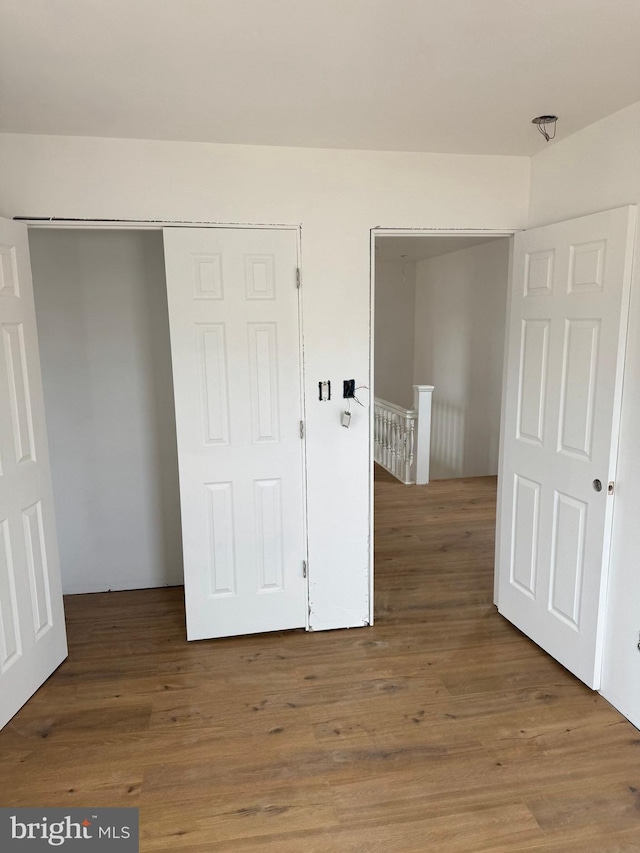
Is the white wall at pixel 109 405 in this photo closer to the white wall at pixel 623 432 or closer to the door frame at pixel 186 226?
the door frame at pixel 186 226

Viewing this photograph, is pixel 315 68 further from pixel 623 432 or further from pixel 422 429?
pixel 422 429

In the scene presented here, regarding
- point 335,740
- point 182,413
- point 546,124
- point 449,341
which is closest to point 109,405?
point 182,413

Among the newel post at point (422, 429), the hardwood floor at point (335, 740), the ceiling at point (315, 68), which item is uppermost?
the ceiling at point (315, 68)

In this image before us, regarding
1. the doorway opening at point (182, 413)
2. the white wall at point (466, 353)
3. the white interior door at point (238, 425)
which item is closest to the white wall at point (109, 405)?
the doorway opening at point (182, 413)

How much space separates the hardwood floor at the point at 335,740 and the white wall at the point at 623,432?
8.2 inches

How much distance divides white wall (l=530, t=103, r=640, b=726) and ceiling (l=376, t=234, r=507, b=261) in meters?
3.15

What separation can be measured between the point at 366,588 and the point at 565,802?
4.45ft

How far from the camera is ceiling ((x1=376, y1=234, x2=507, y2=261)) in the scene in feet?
19.1

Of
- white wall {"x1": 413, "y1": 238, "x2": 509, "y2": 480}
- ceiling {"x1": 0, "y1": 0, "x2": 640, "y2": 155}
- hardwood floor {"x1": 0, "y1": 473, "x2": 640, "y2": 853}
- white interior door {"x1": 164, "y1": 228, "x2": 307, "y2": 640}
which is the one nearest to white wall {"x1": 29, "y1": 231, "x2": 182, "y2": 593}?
hardwood floor {"x1": 0, "y1": 473, "x2": 640, "y2": 853}

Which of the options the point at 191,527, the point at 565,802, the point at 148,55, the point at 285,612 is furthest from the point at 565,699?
the point at 148,55

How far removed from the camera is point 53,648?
2705 mm

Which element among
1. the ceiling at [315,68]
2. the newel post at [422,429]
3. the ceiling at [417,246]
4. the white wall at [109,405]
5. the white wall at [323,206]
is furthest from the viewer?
the ceiling at [417,246]

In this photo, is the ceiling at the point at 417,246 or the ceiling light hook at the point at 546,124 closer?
the ceiling light hook at the point at 546,124

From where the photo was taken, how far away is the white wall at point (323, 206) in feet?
8.30
